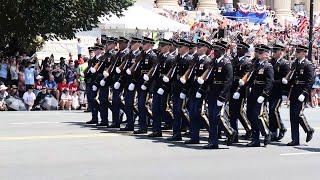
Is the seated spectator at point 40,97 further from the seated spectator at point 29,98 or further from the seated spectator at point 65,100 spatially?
the seated spectator at point 65,100

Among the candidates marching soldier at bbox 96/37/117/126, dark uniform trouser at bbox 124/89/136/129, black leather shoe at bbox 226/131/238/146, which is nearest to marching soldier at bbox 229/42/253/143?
black leather shoe at bbox 226/131/238/146

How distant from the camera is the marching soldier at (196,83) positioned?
12.3 metres

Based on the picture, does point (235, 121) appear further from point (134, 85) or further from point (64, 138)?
Result: point (64, 138)

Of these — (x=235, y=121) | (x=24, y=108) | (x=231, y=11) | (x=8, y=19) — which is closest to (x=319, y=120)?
(x=235, y=121)

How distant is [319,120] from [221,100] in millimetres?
8610

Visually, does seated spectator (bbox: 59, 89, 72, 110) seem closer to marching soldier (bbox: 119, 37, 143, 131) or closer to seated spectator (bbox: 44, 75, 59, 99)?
seated spectator (bbox: 44, 75, 59, 99)

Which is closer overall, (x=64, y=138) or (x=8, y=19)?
(x=64, y=138)

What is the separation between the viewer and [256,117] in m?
12.6

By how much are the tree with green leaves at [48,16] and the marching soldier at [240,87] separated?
32.5 feet

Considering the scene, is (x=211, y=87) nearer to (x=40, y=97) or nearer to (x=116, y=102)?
(x=116, y=102)

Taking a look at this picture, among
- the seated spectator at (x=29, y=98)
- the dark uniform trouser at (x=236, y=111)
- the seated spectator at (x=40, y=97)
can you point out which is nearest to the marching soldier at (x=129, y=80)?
the dark uniform trouser at (x=236, y=111)

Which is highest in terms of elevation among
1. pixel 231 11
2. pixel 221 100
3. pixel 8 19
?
pixel 231 11

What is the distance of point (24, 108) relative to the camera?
20.8m

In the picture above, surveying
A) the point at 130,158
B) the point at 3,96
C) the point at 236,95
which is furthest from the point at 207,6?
the point at 130,158
